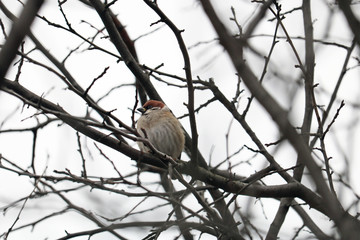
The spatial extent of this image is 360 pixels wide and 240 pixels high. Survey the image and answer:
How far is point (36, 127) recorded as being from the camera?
529 cm

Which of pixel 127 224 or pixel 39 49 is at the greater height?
pixel 39 49

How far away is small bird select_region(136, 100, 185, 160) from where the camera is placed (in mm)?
6469

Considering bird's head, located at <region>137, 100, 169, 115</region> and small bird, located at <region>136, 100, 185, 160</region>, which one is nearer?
small bird, located at <region>136, 100, 185, 160</region>

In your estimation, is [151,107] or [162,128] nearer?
[162,128]

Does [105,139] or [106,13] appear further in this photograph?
[106,13]

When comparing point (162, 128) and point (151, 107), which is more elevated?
point (151, 107)

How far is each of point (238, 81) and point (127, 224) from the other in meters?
2.21

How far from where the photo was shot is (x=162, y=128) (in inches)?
259

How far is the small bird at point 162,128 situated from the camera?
6.47 m

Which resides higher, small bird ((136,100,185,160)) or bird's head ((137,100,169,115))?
bird's head ((137,100,169,115))

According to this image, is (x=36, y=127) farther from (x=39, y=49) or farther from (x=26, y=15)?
(x=26, y=15)

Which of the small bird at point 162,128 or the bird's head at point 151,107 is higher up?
the bird's head at point 151,107

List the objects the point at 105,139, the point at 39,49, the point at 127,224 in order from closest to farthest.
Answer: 1. the point at 127,224
2. the point at 105,139
3. the point at 39,49

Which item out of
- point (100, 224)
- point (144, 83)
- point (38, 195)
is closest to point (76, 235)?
point (100, 224)
